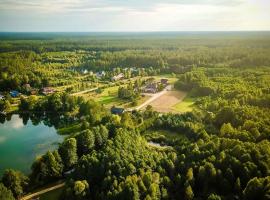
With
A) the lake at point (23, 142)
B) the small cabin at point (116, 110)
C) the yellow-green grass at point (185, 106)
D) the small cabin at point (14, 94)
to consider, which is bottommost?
the lake at point (23, 142)

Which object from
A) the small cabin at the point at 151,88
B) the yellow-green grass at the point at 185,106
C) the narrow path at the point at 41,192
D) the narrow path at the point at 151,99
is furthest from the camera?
the small cabin at the point at 151,88

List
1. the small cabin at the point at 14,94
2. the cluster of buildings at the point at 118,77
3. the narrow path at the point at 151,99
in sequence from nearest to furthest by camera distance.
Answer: the narrow path at the point at 151,99 → the small cabin at the point at 14,94 → the cluster of buildings at the point at 118,77

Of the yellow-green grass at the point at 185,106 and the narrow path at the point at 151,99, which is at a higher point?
the yellow-green grass at the point at 185,106

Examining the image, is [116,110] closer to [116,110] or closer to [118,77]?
[116,110]

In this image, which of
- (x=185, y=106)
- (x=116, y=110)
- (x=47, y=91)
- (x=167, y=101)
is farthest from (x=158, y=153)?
(x=47, y=91)

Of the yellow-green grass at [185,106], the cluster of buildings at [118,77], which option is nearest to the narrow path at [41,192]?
the yellow-green grass at [185,106]

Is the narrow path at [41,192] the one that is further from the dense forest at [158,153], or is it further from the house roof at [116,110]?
the house roof at [116,110]

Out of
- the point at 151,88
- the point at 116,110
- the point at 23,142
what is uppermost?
the point at 151,88

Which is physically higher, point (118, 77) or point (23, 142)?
point (118, 77)
